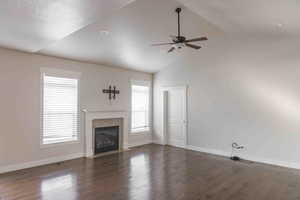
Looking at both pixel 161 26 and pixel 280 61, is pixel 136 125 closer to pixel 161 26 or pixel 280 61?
pixel 161 26

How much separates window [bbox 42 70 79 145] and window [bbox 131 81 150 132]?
2.19 meters

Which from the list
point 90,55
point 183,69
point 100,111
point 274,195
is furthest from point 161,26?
point 274,195

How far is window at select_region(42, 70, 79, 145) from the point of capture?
16.4 ft

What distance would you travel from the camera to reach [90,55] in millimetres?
5406

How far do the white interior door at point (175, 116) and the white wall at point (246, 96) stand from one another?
28 centimetres

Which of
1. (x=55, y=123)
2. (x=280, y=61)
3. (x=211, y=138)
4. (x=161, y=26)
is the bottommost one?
(x=211, y=138)

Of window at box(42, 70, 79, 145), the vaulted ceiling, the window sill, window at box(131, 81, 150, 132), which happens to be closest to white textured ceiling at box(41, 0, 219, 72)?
the vaulted ceiling

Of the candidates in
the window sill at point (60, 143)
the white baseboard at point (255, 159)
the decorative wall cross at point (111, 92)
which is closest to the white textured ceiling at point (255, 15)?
the white baseboard at point (255, 159)

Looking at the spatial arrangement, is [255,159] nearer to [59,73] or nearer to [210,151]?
[210,151]

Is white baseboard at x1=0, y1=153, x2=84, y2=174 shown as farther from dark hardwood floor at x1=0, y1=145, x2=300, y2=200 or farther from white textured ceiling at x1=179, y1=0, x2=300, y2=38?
white textured ceiling at x1=179, y1=0, x2=300, y2=38

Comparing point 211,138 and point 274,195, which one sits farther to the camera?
point 211,138

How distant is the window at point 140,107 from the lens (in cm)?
723

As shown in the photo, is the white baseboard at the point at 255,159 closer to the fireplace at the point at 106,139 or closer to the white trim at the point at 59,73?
the fireplace at the point at 106,139

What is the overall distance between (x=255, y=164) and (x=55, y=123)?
17.2ft
